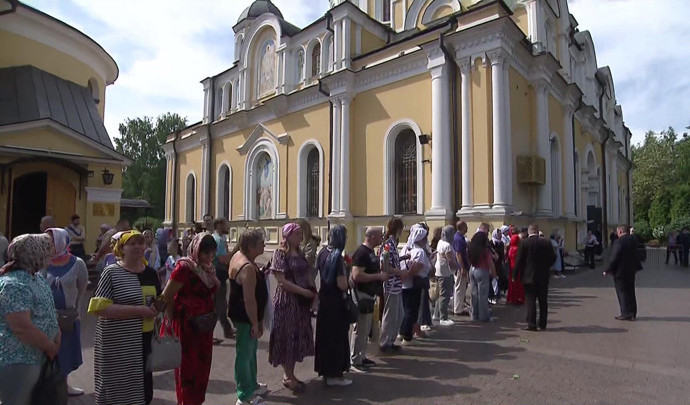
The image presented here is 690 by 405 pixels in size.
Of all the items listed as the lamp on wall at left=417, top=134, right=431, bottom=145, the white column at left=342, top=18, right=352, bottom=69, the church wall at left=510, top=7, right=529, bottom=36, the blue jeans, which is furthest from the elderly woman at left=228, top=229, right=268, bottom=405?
the church wall at left=510, top=7, right=529, bottom=36

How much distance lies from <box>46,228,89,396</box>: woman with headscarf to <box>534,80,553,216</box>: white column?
14.1 m

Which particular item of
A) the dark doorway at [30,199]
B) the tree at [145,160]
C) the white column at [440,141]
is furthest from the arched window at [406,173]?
the tree at [145,160]

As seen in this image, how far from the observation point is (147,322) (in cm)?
364

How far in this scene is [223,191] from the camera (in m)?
25.2

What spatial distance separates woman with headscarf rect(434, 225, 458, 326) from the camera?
792 cm

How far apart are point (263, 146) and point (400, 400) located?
18796mm

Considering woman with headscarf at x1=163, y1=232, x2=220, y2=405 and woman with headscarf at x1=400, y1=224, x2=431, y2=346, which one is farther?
woman with headscarf at x1=400, y1=224, x2=431, y2=346

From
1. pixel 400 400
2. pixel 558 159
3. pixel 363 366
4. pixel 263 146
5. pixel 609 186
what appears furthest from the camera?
pixel 609 186

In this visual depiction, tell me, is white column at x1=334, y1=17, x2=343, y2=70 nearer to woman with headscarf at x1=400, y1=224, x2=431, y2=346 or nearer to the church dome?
the church dome

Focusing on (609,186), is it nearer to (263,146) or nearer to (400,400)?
(263,146)

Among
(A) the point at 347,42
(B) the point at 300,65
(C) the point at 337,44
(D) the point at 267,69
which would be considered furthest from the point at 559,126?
(D) the point at 267,69

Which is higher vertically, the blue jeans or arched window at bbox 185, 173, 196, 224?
arched window at bbox 185, 173, 196, 224

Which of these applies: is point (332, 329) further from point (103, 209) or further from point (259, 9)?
point (259, 9)

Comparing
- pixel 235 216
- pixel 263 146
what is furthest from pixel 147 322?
pixel 235 216
